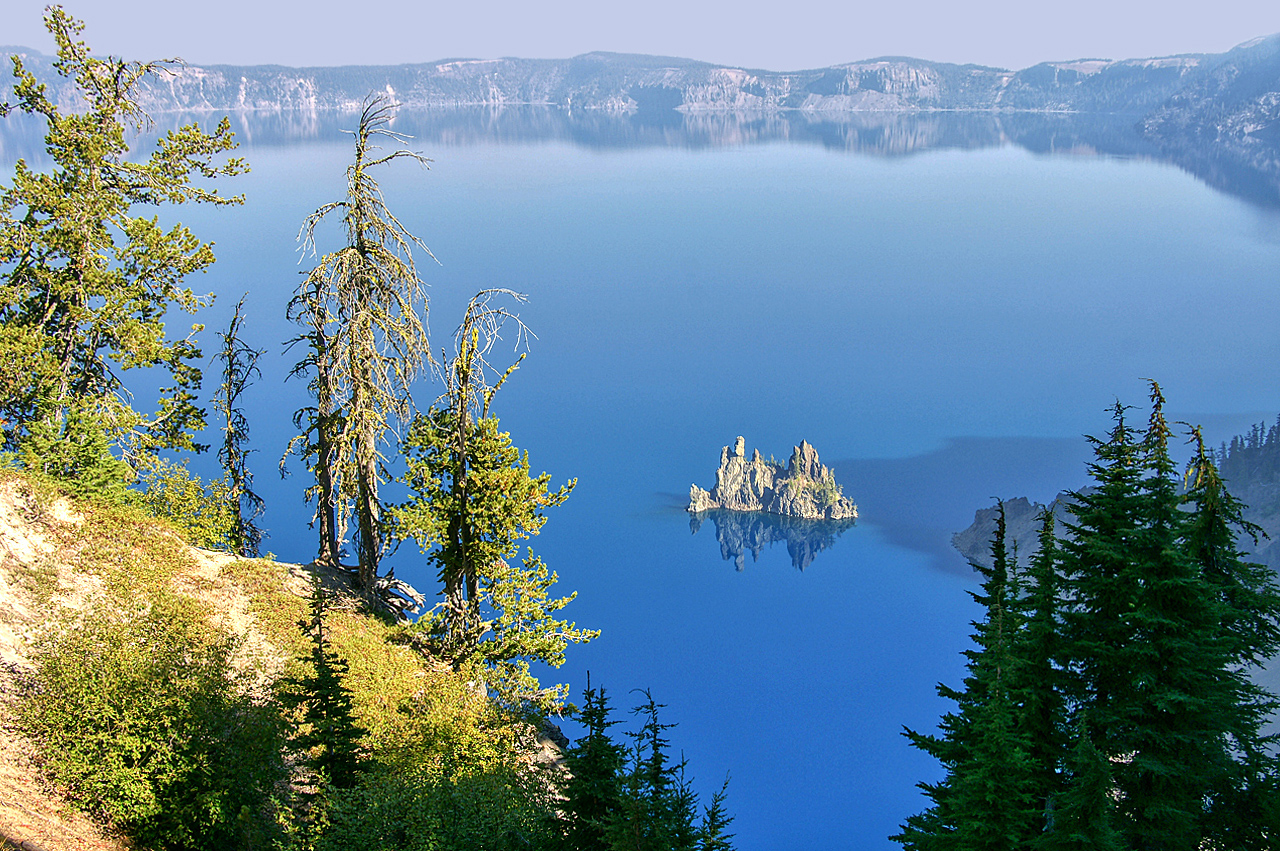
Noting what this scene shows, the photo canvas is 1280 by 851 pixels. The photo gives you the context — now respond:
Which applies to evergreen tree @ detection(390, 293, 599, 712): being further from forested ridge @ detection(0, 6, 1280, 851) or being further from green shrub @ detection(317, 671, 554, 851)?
green shrub @ detection(317, 671, 554, 851)

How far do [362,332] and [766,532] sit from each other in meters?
80.5

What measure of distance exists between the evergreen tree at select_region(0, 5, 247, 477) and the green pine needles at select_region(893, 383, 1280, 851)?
2477 centimetres

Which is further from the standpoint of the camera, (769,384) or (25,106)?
(769,384)

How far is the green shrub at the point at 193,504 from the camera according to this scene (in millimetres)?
32062

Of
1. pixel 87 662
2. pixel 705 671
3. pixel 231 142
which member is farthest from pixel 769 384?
pixel 87 662

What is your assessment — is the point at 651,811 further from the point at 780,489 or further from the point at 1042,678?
the point at 780,489

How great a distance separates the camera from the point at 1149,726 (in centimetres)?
1933

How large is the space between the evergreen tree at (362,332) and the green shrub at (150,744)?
7928 mm

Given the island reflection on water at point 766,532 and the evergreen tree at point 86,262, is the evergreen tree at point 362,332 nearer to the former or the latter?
the evergreen tree at point 86,262

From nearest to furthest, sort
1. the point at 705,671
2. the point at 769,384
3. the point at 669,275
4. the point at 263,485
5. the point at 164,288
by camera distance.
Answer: the point at 164,288 < the point at 705,671 < the point at 263,485 < the point at 769,384 < the point at 669,275

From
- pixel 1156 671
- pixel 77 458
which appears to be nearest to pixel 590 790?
pixel 1156 671

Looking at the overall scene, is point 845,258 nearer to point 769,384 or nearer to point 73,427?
point 769,384

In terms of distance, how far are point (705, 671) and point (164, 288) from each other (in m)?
57.1

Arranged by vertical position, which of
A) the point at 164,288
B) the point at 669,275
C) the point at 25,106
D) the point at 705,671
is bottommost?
the point at 705,671
